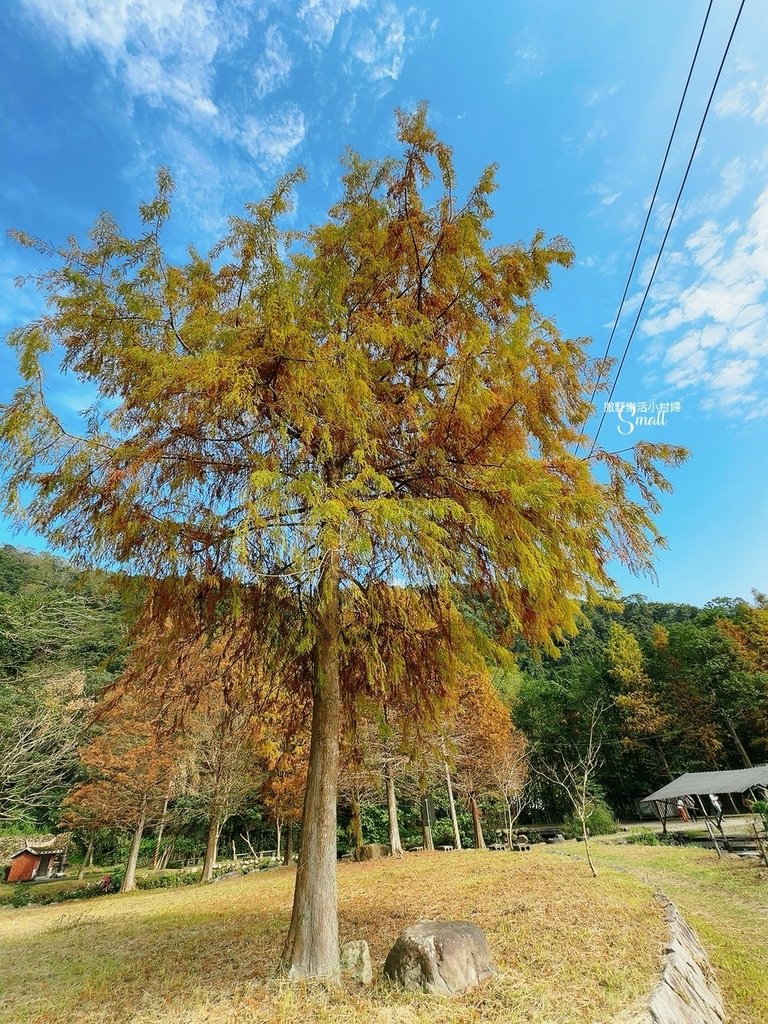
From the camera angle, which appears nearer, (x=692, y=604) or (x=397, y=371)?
(x=397, y=371)

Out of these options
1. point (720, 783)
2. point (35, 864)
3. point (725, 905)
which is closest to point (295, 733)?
point (725, 905)

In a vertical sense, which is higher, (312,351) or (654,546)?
(312,351)

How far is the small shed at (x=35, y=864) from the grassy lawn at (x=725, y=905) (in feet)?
93.0

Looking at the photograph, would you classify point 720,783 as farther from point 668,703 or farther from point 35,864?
point 35,864

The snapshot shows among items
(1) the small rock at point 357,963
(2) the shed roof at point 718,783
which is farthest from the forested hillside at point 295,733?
(2) the shed roof at point 718,783

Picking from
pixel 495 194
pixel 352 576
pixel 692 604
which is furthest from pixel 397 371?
pixel 692 604

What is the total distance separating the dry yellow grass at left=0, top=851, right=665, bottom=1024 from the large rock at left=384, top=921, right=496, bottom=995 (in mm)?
134

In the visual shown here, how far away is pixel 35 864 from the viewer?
2791 cm

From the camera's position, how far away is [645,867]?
39.8ft

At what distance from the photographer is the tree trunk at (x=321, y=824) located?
3957 millimetres

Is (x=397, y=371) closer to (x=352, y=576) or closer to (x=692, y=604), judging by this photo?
(x=352, y=576)

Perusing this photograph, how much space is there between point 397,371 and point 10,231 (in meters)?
3.34

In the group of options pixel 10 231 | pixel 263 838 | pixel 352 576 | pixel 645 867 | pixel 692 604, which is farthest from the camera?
pixel 692 604

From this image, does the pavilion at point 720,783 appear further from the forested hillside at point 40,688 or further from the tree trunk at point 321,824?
the forested hillside at point 40,688
